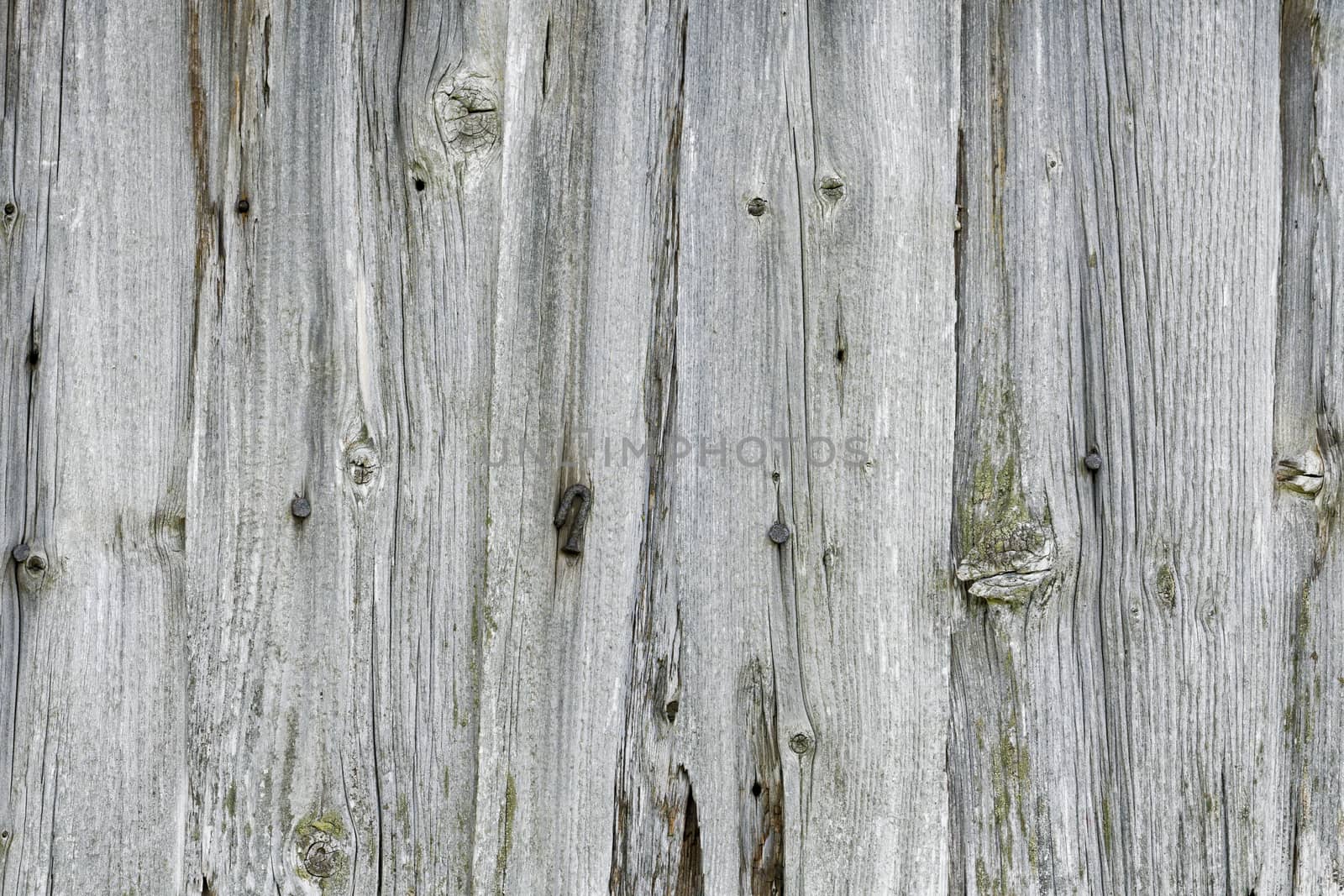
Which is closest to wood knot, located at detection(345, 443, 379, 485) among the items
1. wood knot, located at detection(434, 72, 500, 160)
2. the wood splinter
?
the wood splinter

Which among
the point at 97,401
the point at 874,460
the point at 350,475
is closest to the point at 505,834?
the point at 350,475

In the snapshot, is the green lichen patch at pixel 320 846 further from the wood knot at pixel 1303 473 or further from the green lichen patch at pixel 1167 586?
the wood knot at pixel 1303 473

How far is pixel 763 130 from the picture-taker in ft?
5.33

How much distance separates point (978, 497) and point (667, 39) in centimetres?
90

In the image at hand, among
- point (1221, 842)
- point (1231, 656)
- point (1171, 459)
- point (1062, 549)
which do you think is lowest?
point (1221, 842)

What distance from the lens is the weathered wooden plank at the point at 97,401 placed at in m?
1.66

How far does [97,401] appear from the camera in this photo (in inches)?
65.9

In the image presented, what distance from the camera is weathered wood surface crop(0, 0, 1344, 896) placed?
63.6 inches

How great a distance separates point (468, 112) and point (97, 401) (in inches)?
30.7

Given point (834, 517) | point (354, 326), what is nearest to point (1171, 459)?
point (834, 517)

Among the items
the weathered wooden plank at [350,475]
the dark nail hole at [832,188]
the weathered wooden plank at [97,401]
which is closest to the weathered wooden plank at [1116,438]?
the dark nail hole at [832,188]

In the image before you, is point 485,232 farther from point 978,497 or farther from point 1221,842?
point 1221,842

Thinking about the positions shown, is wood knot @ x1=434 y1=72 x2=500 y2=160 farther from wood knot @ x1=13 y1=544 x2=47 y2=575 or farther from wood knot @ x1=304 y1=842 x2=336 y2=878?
wood knot @ x1=304 y1=842 x2=336 y2=878

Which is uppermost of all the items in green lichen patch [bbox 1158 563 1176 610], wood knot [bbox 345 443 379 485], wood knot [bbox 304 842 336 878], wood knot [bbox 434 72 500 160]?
wood knot [bbox 434 72 500 160]
